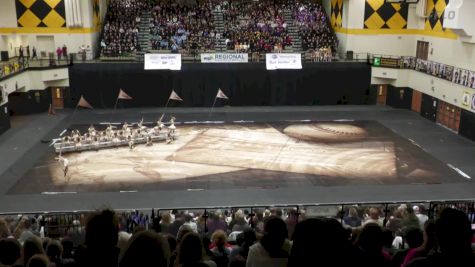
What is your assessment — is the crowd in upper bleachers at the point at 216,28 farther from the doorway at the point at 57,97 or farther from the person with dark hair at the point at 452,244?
the person with dark hair at the point at 452,244

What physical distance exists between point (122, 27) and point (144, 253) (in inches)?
1661

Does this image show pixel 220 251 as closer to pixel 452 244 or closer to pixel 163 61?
pixel 452 244

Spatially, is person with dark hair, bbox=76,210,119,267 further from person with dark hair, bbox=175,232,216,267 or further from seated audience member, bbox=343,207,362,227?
seated audience member, bbox=343,207,362,227

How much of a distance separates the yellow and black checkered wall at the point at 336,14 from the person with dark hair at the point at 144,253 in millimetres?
42914

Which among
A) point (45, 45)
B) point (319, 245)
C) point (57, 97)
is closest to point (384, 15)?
point (57, 97)

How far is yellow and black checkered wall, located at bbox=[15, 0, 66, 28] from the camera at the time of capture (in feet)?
127

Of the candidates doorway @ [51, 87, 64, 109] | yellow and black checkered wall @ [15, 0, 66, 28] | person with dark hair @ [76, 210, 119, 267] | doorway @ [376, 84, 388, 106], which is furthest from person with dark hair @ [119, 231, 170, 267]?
doorway @ [376, 84, 388, 106]

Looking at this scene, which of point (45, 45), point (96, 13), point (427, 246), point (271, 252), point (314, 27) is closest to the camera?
point (271, 252)

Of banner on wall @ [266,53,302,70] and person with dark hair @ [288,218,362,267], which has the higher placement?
person with dark hair @ [288,218,362,267]

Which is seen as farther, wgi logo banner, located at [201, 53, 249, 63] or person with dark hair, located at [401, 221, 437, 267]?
wgi logo banner, located at [201, 53, 249, 63]

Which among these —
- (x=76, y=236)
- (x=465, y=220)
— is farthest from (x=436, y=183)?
(x=465, y=220)

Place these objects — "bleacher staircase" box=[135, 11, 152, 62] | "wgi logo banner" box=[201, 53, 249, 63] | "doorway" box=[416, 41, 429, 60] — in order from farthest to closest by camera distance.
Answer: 1. "bleacher staircase" box=[135, 11, 152, 62]
2. "doorway" box=[416, 41, 429, 60]
3. "wgi logo banner" box=[201, 53, 249, 63]

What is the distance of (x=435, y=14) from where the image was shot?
37.5 meters

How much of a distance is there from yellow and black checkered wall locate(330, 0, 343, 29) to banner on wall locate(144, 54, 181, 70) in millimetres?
15467
